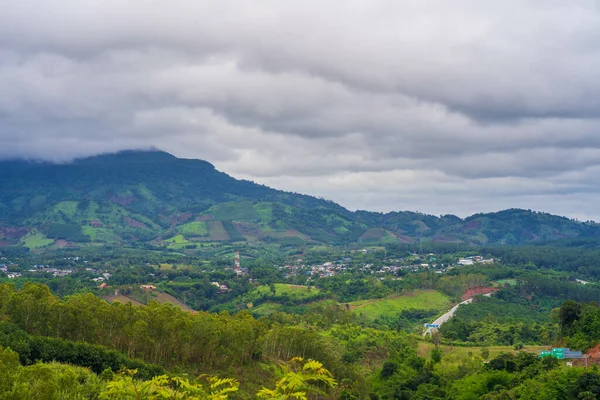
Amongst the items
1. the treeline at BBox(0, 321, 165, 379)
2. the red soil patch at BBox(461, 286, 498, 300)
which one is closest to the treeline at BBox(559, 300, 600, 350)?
the treeline at BBox(0, 321, 165, 379)

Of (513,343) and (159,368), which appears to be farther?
(513,343)

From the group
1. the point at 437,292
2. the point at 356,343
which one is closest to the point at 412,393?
the point at 356,343

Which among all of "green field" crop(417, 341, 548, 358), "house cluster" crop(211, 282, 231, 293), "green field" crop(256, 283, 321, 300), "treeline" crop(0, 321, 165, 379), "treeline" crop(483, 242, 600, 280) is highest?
"treeline" crop(483, 242, 600, 280)

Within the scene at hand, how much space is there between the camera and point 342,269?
7402 inches

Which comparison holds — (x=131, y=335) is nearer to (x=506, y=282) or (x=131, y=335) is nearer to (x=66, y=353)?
(x=66, y=353)

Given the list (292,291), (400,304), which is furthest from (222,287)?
(400,304)

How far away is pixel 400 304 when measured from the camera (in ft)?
393

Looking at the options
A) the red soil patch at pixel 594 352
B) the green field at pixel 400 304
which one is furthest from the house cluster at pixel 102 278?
the red soil patch at pixel 594 352

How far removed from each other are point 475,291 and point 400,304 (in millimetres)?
22490

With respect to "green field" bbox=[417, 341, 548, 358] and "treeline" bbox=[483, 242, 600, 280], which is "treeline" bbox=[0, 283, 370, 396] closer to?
"green field" bbox=[417, 341, 548, 358]

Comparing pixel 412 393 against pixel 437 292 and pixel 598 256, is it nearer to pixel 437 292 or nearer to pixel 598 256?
pixel 437 292

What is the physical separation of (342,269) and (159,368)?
492ft

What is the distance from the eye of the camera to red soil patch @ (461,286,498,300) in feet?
421

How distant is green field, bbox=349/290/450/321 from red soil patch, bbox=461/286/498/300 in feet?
18.5
